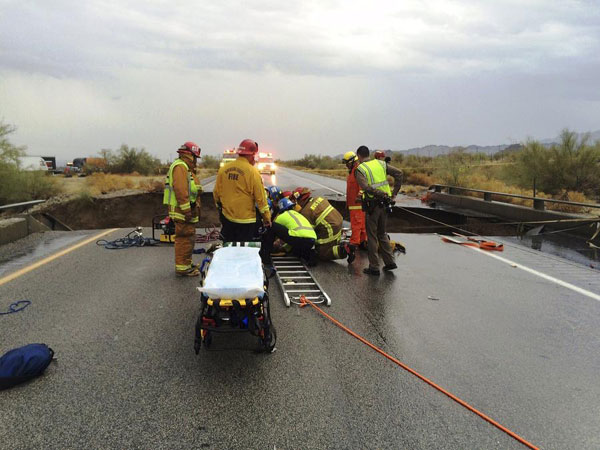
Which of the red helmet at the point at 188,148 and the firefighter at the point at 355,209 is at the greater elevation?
the red helmet at the point at 188,148

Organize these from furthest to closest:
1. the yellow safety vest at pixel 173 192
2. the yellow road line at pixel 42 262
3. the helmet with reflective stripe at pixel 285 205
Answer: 1. the helmet with reflective stripe at pixel 285 205
2. the yellow safety vest at pixel 173 192
3. the yellow road line at pixel 42 262

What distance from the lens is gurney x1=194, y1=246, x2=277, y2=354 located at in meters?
3.72

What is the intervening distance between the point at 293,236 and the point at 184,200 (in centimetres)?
199

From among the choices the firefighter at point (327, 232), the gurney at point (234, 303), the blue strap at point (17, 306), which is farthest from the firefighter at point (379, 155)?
the blue strap at point (17, 306)

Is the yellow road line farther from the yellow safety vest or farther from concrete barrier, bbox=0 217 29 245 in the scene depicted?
the yellow safety vest

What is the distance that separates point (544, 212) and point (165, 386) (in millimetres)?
11955

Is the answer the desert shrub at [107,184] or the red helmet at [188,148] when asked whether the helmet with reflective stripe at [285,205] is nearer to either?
the red helmet at [188,148]

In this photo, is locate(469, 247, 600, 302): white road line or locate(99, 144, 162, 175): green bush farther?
locate(99, 144, 162, 175): green bush

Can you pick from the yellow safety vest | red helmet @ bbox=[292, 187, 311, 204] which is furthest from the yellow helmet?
the yellow safety vest

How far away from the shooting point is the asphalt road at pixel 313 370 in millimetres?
2982

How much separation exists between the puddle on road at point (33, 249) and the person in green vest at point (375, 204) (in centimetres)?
601

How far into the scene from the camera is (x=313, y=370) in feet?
12.6

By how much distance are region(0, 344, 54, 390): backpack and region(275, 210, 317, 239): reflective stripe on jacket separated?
14.9 ft

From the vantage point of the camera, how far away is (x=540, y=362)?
163 inches
